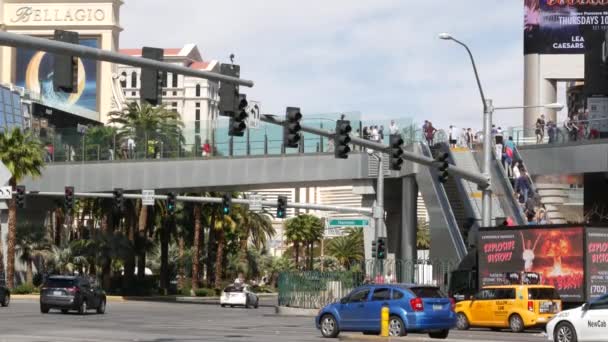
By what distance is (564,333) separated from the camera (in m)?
29.1

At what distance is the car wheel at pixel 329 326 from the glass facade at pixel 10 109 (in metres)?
98.5

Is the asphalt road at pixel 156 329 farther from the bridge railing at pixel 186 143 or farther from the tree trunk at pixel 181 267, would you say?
the tree trunk at pixel 181 267

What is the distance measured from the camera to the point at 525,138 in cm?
6134

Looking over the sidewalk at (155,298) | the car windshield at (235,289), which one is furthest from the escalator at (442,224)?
the sidewalk at (155,298)

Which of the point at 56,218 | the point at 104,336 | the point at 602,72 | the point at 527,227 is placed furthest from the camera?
the point at 56,218

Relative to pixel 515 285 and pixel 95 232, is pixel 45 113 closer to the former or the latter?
pixel 95 232

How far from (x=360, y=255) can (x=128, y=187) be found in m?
108

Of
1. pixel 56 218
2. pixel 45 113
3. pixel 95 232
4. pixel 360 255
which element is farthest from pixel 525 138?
pixel 360 255

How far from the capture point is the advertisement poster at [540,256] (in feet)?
131

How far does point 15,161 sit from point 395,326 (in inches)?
1737

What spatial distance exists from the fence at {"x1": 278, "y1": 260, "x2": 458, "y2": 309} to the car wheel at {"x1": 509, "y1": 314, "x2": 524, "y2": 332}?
13026 millimetres

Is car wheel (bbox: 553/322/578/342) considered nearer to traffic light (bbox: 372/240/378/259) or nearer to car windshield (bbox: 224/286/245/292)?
traffic light (bbox: 372/240/378/259)

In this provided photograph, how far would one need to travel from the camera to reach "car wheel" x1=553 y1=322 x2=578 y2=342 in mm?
28797

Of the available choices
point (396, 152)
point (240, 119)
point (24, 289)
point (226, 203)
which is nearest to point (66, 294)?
point (226, 203)
